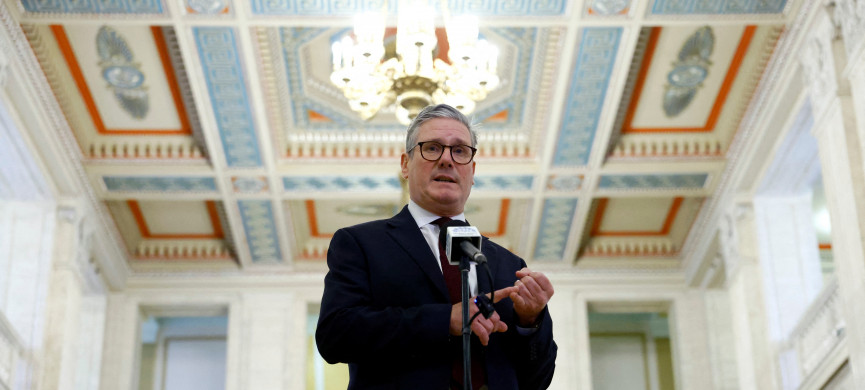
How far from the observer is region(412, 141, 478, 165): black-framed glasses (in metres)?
→ 2.80

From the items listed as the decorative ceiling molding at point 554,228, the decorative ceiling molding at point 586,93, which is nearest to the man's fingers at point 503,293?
the decorative ceiling molding at point 586,93

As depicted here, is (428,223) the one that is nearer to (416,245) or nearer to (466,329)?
(416,245)

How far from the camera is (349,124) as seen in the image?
10992mm

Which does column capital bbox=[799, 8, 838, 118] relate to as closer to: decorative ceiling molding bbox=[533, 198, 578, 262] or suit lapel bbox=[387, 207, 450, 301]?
decorative ceiling molding bbox=[533, 198, 578, 262]

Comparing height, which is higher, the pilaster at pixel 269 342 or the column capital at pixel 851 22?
the column capital at pixel 851 22

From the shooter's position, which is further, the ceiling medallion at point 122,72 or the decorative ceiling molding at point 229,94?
the ceiling medallion at point 122,72

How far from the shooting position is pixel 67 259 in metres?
10.8

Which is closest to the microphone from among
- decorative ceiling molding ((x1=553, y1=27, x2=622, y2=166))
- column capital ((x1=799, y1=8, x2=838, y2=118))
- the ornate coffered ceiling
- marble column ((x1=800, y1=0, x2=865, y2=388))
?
marble column ((x1=800, y1=0, x2=865, y2=388))

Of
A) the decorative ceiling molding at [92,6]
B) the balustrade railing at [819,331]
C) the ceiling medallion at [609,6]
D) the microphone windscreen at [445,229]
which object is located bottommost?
the microphone windscreen at [445,229]

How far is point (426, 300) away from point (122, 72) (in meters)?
7.77

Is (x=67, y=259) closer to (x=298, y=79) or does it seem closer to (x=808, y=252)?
(x=298, y=79)

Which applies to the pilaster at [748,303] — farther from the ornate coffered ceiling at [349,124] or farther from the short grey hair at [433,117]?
the short grey hair at [433,117]

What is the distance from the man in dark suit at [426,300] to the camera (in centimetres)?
252

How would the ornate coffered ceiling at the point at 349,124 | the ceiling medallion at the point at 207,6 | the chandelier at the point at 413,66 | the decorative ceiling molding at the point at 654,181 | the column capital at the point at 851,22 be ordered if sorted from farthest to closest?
the decorative ceiling molding at the point at 654,181
the ornate coffered ceiling at the point at 349,124
the ceiling medallion at the point at 207,6
the chandelier at the point at 413,66
the column capital at the point at 851,22
